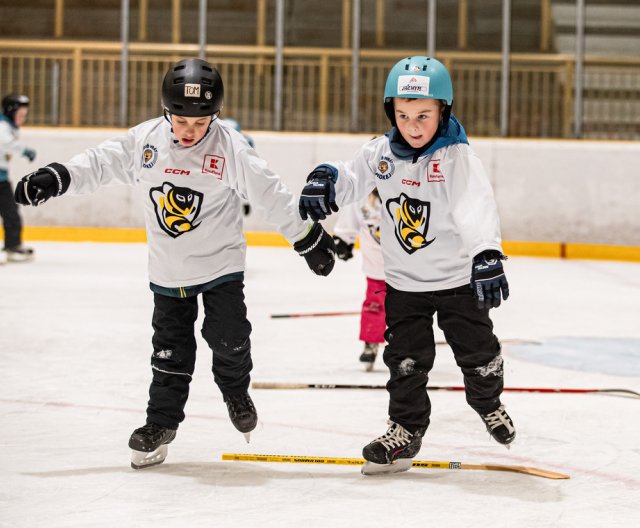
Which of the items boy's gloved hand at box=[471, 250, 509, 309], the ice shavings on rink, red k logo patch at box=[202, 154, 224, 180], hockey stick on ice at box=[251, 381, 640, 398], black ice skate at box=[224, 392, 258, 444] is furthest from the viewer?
the ice shavings on rink

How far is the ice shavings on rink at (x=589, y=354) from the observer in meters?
6.10

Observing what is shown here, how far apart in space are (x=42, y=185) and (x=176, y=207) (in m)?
0.45

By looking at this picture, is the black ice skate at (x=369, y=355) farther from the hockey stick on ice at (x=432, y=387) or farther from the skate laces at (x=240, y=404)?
the skate laces at (x=240, y=404)

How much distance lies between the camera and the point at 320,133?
1377cm

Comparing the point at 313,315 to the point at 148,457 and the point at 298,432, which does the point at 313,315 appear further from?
the point at 148,457

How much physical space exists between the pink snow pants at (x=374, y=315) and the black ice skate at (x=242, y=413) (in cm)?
195

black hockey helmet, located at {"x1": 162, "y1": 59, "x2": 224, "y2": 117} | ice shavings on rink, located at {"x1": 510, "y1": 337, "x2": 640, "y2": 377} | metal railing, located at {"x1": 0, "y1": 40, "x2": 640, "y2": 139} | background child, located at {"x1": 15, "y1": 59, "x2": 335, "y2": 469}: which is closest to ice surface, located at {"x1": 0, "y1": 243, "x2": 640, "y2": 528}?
ice shavings on rink, located at {"x1": 510, "y1": 337, "x2": 640, "y2": 377}

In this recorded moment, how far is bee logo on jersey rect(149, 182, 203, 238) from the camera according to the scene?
12.9 feet

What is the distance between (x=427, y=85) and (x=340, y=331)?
3573 mm

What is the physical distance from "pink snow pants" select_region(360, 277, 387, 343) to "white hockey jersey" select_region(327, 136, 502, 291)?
1946 mm

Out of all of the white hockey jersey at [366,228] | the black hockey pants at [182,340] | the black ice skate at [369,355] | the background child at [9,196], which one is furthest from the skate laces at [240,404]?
the background child at [9,196]

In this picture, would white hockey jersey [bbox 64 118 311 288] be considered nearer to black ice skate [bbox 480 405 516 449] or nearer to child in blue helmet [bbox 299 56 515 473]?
child in blue helmet [bbox 299 56 515 473]

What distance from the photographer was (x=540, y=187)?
12602mm

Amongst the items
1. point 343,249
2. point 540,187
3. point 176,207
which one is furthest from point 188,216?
point 540,187
